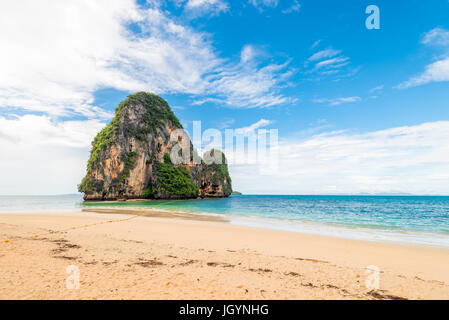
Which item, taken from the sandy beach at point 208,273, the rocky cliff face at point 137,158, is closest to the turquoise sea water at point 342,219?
the sandy beach at point 208,273

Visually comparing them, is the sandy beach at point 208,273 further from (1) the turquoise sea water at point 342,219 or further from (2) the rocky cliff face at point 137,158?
(2) the rocky cliff face at point 137,158

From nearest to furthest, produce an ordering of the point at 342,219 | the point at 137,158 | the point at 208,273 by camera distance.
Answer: the point at 208,273 < the point at 342,219 < the point at 137,158

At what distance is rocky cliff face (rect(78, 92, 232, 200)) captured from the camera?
169ft

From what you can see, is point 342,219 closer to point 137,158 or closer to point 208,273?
point 208,273

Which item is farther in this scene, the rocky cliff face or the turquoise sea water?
the rocky cliff face

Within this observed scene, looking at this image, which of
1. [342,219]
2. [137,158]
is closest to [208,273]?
[342,219]

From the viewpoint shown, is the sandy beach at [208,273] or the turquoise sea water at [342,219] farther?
the turquoise sea water at [342,219]

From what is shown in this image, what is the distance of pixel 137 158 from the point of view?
54844 mm

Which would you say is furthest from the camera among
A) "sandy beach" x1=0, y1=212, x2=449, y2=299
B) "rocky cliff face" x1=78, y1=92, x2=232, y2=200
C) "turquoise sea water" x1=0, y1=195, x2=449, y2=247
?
"rocky cliff face" x1=78, y1=92, x2=232, y2=200

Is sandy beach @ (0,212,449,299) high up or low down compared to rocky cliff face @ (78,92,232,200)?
down

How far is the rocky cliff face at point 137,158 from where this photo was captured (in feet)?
169

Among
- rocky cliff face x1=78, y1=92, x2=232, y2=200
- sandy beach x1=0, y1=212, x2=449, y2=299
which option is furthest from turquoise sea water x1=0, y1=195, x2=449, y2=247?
rocky cliff face x1=78, y1=92, x2=232, y2=200

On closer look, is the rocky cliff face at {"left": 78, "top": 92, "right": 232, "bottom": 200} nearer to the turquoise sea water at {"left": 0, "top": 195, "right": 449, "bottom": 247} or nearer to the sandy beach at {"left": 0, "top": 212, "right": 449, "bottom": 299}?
the turquoise sea water at {"left": 0, "top": 195, "right": 449, "bottom": 247}
